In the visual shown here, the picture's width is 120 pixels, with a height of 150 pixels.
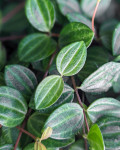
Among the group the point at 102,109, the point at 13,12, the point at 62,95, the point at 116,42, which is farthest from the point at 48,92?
the point at 13,12

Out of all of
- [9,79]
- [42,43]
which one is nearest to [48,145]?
[9,79]

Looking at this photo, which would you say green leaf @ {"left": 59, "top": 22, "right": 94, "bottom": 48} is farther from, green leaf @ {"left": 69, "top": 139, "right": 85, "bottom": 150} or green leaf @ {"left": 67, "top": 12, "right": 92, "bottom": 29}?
green leaf @ {"left": 69, "top": 139, "right": 85, "bottom": 150}

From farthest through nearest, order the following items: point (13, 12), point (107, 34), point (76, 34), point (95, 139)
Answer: point (13, 12)
point (107, 34)
point (76, 34)
point (95, 139)

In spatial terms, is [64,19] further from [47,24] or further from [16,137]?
[16,137]

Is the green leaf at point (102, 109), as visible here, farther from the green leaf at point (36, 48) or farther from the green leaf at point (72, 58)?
the green leaf at point (36, 48)

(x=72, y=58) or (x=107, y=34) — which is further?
(x=107, y=34)

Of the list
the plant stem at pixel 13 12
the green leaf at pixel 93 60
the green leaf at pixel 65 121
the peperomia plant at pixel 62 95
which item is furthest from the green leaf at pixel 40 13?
the plant stem at pixel 13 12

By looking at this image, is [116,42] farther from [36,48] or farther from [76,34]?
[36,48]
